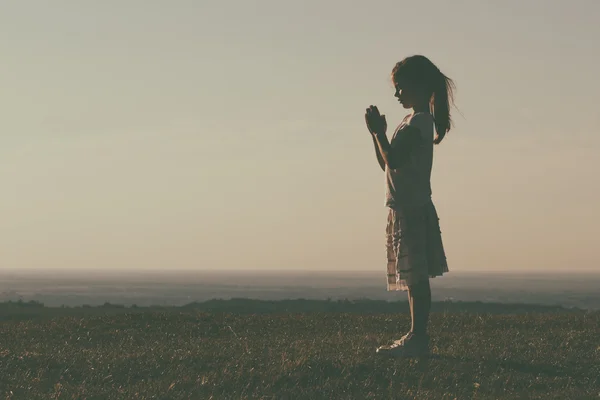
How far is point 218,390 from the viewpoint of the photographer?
8.70 m

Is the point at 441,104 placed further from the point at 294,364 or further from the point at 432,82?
the point at 294,364

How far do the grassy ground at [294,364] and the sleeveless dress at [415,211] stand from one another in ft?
3.52

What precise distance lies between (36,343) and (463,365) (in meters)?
6.47

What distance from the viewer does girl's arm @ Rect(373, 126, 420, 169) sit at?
32.6 feet

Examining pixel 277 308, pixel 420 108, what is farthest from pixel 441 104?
pixel 277 308

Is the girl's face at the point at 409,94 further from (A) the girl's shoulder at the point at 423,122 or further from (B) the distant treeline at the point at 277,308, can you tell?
(B) the distant treeline at the point at 277,308

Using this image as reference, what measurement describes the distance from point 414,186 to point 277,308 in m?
13.6

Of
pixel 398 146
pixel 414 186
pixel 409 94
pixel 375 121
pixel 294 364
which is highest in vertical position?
pixel 409 94

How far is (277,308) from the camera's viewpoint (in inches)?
917

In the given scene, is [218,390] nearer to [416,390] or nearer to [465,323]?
[416,390]

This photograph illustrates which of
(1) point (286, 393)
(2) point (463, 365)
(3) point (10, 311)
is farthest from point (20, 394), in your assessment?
(3) point (10, 311)

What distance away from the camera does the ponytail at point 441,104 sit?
34.4 ft

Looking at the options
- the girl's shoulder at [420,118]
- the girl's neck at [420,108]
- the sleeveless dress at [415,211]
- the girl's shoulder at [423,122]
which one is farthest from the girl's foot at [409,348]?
the girl's neck at [420,108]

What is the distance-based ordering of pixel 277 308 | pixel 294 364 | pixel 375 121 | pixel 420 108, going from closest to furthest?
1. pixel 294 364
2. pixel 375 121
3. pixel 420 108
4. pixel 277 308
